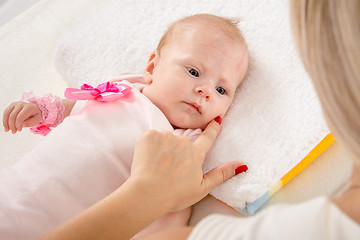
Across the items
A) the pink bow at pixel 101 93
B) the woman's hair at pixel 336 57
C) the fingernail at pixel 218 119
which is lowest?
the fingernail at pixel 218 119

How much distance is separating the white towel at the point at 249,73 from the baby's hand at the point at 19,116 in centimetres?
29

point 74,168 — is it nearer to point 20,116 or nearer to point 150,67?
point 20,116

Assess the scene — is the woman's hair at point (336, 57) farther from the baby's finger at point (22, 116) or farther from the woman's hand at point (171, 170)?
the baby's finger at point (22, 116)

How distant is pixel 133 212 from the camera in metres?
0.83

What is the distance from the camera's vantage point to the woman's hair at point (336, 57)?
0.54m

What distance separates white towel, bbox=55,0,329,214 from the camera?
110 centimetres

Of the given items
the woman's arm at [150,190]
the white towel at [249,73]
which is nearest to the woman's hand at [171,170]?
the woman's arm at [150,190]

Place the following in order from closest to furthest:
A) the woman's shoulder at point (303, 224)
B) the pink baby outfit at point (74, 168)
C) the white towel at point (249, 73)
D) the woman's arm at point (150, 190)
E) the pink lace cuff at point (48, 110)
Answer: the woman's shoulder at point (303, 224), the woman's arm at point (150, 190), the pink baby outfit at point (74, 168), the white towel at point (249, 73), the pink lace cuff at point (48, 110)

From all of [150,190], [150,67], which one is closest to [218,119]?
[150,67]

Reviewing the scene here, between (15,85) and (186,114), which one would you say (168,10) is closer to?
(186,114)

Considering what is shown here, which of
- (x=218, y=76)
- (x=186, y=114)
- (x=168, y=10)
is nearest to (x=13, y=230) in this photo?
(x=186, y=114)

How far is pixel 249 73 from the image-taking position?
127 centimetres

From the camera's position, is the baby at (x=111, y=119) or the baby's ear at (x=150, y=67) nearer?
the baby at (x=111, y=119)

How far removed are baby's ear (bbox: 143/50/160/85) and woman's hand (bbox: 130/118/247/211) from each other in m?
0.32
